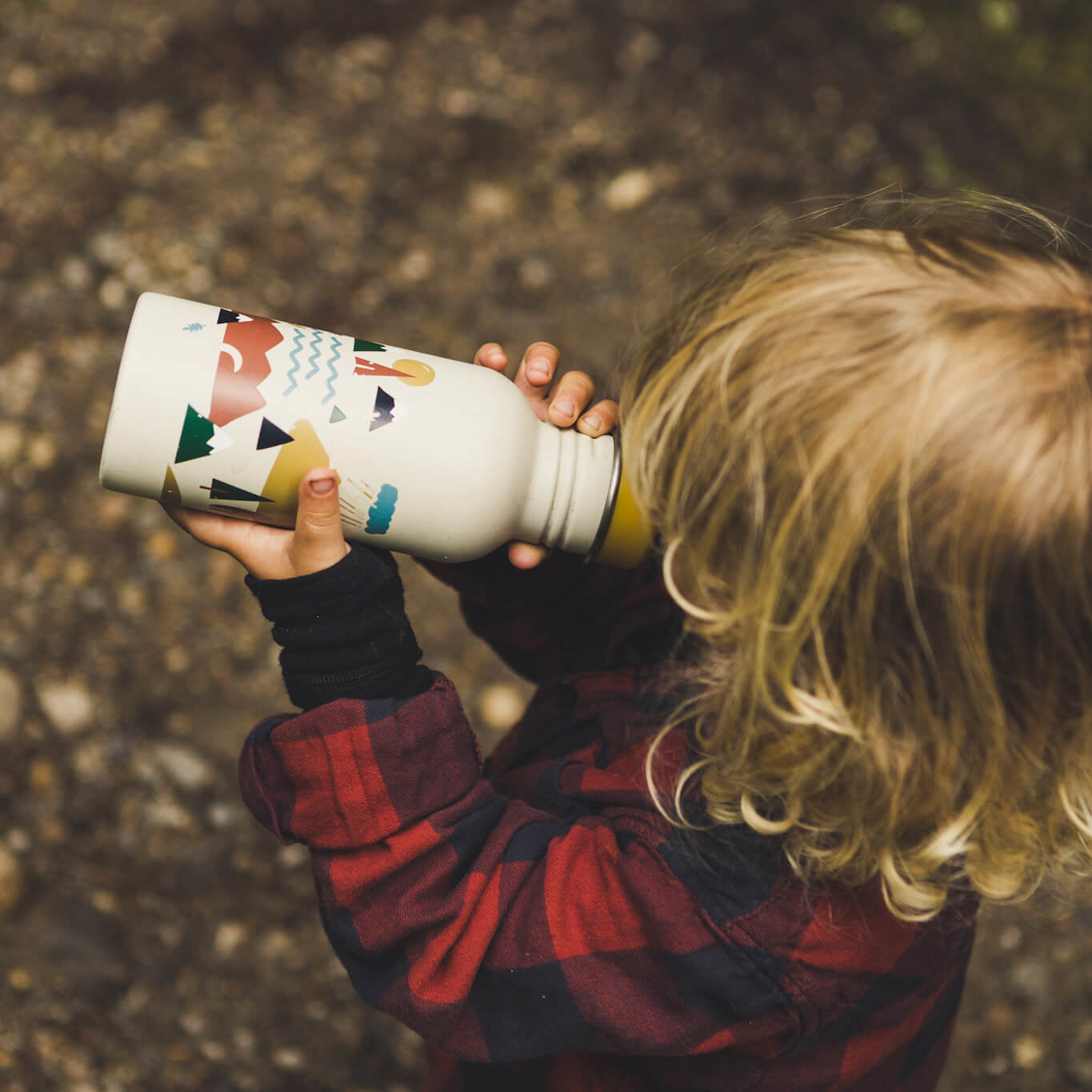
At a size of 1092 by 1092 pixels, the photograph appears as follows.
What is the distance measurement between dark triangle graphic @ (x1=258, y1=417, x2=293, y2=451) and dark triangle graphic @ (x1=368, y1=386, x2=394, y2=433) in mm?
70

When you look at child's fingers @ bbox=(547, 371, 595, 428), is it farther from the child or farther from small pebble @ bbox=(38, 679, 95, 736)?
small pebble @ bbox=(38, 679, 95, 736)

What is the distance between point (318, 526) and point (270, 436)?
0.28 ft

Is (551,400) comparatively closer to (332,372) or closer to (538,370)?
(538,370)

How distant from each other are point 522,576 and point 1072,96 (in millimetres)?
2150

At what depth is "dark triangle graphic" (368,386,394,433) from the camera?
34.4 inches

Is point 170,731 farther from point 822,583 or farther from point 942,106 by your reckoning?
point 942,106

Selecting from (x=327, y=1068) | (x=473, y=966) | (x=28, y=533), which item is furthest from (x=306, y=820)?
(x=28, y=533)

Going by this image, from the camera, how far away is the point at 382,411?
34.5 inches

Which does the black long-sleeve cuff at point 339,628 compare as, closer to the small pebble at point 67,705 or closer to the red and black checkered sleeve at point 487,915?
the red and black checkered sleeve at point 487,915

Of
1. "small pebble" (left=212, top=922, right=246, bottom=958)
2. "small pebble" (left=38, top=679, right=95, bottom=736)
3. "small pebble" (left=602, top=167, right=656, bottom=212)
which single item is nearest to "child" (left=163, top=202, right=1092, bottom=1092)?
"small pebble" (left=212, top=922, right=246, bottom=958)

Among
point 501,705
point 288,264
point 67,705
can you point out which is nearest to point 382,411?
point 501,705

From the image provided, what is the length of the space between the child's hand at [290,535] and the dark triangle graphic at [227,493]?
4 centimetres

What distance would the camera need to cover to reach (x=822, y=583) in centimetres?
79

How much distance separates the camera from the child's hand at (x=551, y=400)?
1.03 metres
